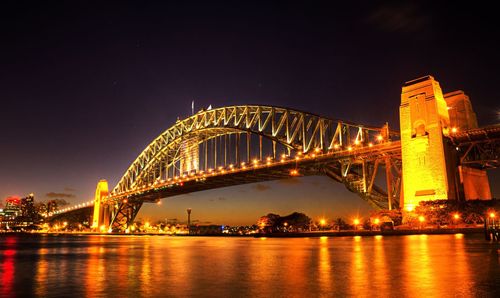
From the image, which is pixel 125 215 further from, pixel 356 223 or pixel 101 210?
pixel 356 223

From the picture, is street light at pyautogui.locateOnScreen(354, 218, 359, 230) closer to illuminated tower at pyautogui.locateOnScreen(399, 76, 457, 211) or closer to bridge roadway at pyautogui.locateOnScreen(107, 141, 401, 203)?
bridge roadway at pyautogui.locateOnScreen(107, 141, 401, 203)

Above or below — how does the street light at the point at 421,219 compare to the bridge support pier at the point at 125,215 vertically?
below

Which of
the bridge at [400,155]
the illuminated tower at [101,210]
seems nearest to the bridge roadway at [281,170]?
the bridge at [400,155]

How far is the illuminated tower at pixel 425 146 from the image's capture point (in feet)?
125

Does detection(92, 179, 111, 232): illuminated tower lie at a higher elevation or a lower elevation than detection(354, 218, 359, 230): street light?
higher

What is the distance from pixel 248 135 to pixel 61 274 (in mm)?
61628

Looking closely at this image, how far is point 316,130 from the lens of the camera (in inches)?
2402

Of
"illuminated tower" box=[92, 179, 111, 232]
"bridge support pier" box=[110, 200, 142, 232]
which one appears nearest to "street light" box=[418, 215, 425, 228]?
"bridge support pier" box=[110, 200, 142, 232]

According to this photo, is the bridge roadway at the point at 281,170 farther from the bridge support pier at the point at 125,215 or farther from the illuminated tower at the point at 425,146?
the bridge support pier at the point at 125,215

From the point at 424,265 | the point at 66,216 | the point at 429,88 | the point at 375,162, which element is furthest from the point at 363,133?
the point at 66,216

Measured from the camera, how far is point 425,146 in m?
39.7

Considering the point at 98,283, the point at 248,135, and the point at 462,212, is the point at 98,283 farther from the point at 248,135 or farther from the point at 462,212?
the point at 248,135

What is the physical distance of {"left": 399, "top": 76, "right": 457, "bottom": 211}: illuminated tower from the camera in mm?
38250

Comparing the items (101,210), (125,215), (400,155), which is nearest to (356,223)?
(400,155)
